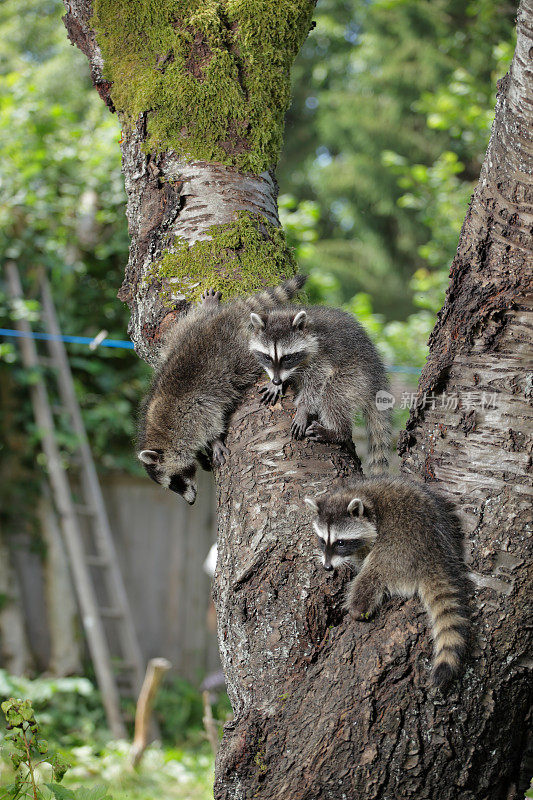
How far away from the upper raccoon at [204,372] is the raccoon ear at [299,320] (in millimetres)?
147

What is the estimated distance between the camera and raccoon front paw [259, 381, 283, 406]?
2.55 metres

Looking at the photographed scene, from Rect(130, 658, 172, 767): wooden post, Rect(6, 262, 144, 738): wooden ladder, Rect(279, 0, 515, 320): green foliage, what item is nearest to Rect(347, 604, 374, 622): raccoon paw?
Rect(130, 658, 172, 767): wooden post

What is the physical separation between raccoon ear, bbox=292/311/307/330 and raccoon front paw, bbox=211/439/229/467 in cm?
54

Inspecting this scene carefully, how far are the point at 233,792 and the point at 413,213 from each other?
14.2 metres

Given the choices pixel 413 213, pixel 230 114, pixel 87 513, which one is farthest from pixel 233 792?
pixel 413 213

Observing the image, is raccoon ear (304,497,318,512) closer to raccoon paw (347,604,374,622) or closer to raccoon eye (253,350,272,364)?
raccoon paw (347,604,374,622)

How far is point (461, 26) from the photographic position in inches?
538

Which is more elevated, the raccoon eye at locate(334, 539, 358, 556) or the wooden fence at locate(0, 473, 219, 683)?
the raccoon eye at locate(334, 539, 358, 556)

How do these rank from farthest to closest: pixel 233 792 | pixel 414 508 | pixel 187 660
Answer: pixel 187 660, pixel 414 508, pixel 233 792

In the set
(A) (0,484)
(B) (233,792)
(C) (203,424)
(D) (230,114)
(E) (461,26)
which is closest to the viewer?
(B) (233,792)

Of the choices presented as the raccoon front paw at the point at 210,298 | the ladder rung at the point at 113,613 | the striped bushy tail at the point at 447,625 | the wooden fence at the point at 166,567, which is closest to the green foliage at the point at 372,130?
the wooden fence at the point at 166,567

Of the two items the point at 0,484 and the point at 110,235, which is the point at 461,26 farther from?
the point at 0,484

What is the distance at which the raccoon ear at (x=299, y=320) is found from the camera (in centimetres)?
278

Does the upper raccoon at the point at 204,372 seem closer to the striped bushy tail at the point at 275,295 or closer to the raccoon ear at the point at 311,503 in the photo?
the striped bushy tail at the point at 275,295
